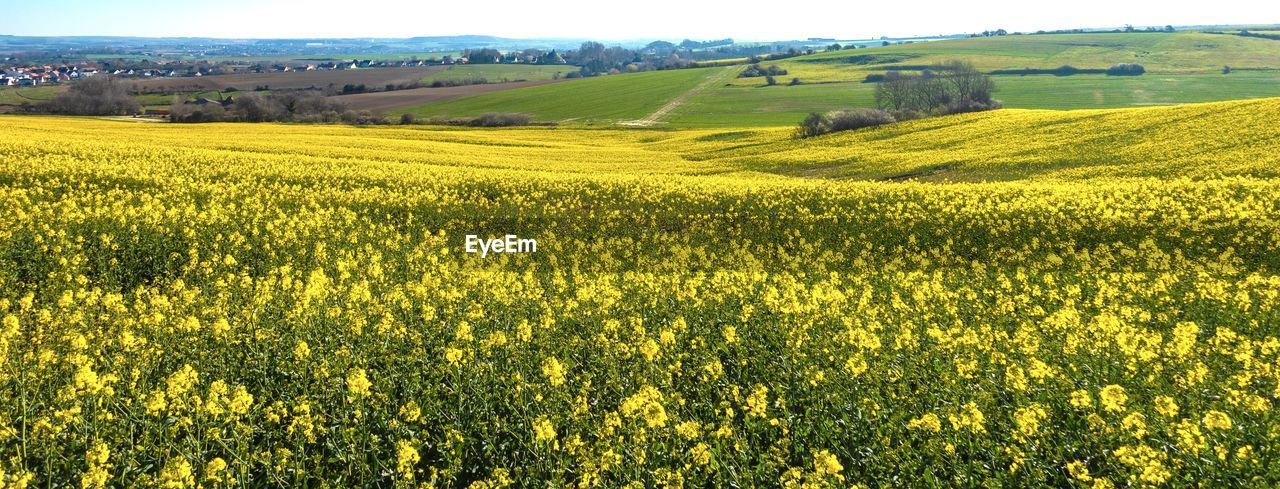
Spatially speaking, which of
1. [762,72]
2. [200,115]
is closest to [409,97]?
[200,115]

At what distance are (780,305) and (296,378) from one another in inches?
248

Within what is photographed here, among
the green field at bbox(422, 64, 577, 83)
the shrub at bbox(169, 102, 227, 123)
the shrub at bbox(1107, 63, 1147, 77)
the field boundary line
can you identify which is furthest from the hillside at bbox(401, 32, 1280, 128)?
the green field at bbox(422, 64, 577, 83)

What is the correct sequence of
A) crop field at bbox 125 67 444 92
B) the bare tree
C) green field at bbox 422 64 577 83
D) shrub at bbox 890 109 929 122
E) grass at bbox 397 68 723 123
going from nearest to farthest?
shrub at bbox 890 109 929 122, grass at bbox 397 68 723 123, the bare tree, crop field at bbox 125 67 444 92, green field at bbox 422 64 577 83

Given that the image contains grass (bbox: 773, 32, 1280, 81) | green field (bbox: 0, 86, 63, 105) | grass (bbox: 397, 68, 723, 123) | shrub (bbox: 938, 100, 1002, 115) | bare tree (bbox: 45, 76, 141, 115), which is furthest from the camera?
grass (bbox: 773, 32, 1280, 81)

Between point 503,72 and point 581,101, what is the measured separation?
79.5 m

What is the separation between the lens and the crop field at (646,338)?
5891 mm

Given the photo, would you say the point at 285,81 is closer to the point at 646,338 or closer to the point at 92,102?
the point at 92,102

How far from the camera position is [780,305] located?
9.75 meters

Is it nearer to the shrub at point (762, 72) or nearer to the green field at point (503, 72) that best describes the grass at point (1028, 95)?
the shrub at point (762, 72)

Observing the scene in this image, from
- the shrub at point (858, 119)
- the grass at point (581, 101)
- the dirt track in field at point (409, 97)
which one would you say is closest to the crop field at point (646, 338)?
the shrub at point (858, 119)

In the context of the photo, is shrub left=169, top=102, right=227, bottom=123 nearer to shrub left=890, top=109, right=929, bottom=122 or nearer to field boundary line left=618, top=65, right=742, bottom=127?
field boundary line left=618, top=65, right=742, bottom=127

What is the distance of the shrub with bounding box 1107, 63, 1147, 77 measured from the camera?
104m

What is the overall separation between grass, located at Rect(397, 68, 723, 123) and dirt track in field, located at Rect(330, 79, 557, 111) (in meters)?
3.37

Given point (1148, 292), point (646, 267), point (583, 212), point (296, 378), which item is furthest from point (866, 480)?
point (583, 212)
